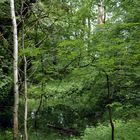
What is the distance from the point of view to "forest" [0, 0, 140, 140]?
6566 millimetres

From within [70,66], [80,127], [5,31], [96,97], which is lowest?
[80,127]

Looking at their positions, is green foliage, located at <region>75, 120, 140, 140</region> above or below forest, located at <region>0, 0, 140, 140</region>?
below

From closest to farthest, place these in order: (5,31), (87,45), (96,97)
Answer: (87,45) → (5,31) → (96,97)

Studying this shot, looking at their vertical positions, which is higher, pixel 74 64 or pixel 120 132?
pixel 74 64

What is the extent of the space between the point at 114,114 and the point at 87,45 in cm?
472

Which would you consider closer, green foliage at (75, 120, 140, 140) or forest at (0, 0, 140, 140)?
forest at (0, 0, 140, 140)

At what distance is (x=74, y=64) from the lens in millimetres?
7168

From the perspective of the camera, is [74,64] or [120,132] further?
[120,132]

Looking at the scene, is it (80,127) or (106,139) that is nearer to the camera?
(106,139)

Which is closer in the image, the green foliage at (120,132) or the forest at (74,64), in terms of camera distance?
the forest at (74,64)

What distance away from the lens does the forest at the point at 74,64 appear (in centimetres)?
657

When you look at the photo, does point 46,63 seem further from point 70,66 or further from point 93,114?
point 93,114

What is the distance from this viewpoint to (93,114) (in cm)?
1186

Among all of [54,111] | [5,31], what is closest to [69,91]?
[54,111]
